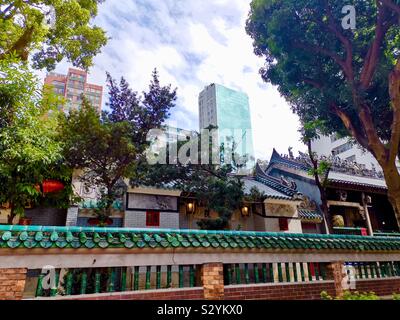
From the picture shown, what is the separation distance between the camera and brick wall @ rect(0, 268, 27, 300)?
12.8 ft

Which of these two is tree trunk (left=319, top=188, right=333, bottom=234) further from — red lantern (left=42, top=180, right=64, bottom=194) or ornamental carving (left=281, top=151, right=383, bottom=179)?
red lantern (left=42, top=180, right=64, bottom=194)

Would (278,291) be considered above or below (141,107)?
below

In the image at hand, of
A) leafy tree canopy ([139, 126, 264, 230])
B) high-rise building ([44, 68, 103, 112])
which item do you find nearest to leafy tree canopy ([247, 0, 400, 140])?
leafy tree canopy ([139, 126, 264, 230])

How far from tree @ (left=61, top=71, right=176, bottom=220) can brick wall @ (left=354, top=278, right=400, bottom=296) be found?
6.71 m

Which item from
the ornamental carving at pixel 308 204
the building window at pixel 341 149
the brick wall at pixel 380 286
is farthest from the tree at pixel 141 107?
the building window at pixel 341 149

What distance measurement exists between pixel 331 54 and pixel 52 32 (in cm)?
904

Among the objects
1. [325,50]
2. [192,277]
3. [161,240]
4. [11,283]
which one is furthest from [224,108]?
[11,283]

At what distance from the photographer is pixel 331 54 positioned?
8727mm

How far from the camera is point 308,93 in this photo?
32.7ft

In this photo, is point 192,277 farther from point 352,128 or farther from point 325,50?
point 325,50

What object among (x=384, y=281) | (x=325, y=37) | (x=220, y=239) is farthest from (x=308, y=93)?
(x=220, y=239)

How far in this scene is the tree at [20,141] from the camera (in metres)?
5.34

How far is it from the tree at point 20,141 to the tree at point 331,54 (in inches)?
285

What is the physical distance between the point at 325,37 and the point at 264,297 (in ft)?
26.6
